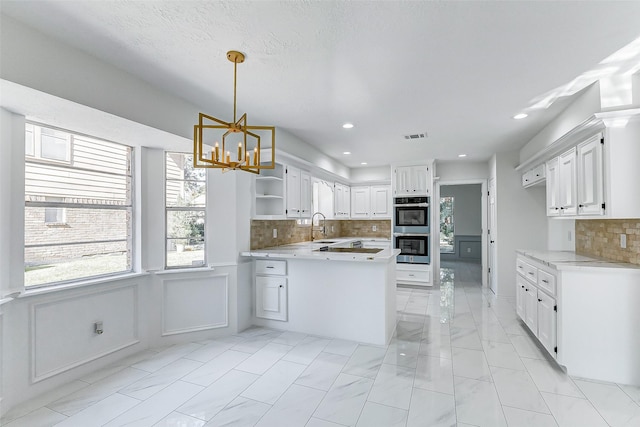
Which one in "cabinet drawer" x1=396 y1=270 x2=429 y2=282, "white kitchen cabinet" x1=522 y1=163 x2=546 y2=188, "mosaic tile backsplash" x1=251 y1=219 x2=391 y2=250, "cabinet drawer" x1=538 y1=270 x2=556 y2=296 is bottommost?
"cabinet drawer" x1=396 y1=270 x2=429 y2=282

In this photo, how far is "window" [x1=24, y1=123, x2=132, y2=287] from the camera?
2.52m

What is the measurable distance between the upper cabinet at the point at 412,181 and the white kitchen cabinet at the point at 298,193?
2.17 meters

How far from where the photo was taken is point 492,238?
18.5 ft

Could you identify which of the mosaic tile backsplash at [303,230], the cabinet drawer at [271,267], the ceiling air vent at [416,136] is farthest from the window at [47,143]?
the ceiling air vent at [416,136]

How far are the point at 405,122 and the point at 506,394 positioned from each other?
2.91m

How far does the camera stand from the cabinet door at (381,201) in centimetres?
677

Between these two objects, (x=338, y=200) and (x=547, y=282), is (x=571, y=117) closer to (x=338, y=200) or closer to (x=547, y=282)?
(x=547, y=282)

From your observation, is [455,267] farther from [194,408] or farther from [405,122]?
[194,408]

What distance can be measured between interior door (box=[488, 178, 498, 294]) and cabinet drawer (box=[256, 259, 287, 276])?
12.4 ft

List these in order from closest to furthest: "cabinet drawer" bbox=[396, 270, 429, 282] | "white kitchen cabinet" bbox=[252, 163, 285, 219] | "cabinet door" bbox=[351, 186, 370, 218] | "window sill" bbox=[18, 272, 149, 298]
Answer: "window sill" bbox=[18, 272, 149, 298]
"white kitchen cabinet" bbox=[252, 163, 285, 219]
"cabinet drawer" bbox=[396, 270, 429, 282]
"cabinet door" bbox=[351, 186, 370, 218]

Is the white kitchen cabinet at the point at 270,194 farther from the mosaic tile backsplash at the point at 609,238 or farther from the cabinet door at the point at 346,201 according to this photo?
the mosaic tile backsplash at the point at 609,238

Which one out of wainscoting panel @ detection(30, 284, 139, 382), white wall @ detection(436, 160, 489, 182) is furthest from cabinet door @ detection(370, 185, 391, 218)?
wainscoting panel @ detection(30, 284, 139, 382)

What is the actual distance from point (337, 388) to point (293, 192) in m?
2.66

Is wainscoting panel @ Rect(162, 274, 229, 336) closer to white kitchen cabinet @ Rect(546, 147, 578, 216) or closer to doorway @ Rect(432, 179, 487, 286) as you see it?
white kitchen cabinet @ Rect(546, 147, 578, 216)
